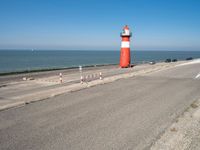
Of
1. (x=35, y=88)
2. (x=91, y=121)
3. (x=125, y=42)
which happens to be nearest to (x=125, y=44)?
(x=125, y=42)

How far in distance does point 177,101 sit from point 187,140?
478 cm

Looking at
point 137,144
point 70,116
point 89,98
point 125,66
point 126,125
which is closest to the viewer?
point 137,144

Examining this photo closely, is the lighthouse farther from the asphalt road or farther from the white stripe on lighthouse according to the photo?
the asphalt road

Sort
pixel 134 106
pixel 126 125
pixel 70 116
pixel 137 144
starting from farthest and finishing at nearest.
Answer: pixel 134 106
pixel 70 116
pixel 126 125
pixel 137 144

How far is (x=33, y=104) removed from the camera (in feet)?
34.7

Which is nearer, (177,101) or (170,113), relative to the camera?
(170,113)

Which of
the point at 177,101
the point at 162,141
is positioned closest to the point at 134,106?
the point at 177,101

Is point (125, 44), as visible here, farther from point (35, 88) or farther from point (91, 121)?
point (91, 121)

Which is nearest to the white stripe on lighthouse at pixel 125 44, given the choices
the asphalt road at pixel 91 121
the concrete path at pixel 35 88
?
the concrete path at pixel 35 88

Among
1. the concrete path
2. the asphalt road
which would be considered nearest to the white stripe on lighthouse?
the concrete path

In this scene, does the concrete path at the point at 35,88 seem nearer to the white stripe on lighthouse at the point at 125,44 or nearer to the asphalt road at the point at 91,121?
the asphalt road at the point at 91,121

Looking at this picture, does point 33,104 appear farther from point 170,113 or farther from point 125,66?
point 125,66

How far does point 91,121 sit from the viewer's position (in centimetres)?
791

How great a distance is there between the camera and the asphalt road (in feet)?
20.2
